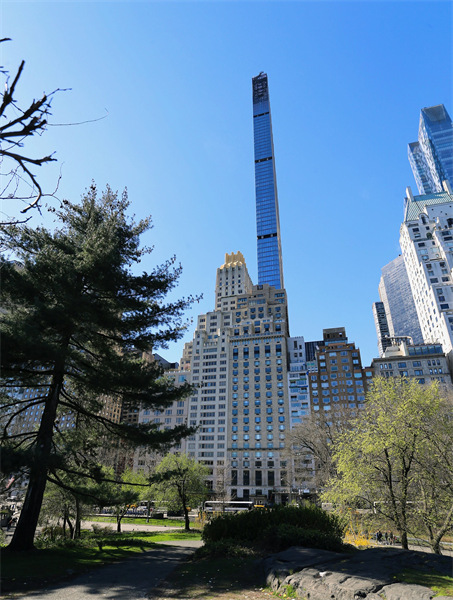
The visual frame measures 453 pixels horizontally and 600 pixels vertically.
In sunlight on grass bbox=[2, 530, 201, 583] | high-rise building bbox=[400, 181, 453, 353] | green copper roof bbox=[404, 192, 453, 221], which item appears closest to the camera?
sunlight on grass bbox=[2, 530, 201, 583]

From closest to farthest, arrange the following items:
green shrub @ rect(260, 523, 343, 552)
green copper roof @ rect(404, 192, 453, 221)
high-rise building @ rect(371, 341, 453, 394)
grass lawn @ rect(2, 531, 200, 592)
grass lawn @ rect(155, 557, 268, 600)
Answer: grass lawn @ rect(155, 557, 268, 600)
grass lawn @ rect(2, 531, 200, 592)
green shrub @ rect(260, 523, 343, 552)
high-rise building @ rect(371, 341, 453, 394)
green copper roof @ rect(404, 192, 453, 221)

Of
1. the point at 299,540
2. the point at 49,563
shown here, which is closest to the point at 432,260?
the point at 299,540

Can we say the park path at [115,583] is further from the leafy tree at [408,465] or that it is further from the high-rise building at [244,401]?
the high-rise building at [244,401]

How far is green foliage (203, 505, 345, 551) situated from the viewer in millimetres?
14617

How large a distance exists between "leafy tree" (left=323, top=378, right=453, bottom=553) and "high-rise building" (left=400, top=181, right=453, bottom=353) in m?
96.3

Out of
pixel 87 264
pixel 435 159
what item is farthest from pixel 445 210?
pixel 87 264

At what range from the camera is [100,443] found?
66.8ft

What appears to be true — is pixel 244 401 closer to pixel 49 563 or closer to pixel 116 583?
pixel 49 563

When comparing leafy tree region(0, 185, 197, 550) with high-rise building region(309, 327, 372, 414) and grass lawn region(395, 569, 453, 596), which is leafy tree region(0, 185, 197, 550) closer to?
grass lawn region(395, 569, 453, 596)

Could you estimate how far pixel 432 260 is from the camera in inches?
4786

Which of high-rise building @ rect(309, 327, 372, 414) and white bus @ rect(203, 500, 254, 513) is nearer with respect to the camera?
white bus @ rect(203, 500, 254, 513)

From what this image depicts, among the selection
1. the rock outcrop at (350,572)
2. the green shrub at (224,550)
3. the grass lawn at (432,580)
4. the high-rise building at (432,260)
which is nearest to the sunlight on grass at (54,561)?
the green shrub at (224,550)

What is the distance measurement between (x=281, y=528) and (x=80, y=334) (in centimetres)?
1270

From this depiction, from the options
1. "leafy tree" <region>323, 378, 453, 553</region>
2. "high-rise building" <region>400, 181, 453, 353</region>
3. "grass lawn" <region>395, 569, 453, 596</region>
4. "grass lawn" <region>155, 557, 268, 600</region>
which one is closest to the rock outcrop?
"grass lawn" <region>395, 569, 453, 596</region>
